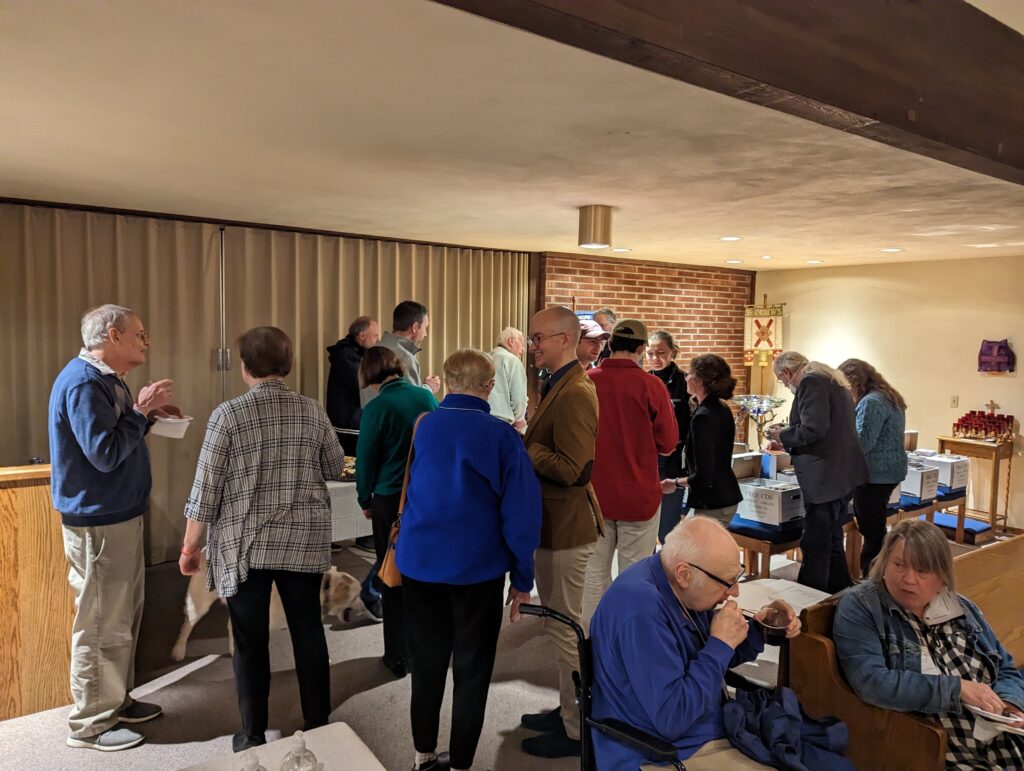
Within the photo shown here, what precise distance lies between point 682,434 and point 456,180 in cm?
209

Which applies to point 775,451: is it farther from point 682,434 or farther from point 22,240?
point 22,240

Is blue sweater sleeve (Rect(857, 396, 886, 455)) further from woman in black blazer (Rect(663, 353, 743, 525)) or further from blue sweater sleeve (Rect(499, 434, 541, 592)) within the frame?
blue sweater sleeve (Rect(499, 434, 541, 592))

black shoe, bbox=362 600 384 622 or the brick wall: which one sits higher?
the brick wall

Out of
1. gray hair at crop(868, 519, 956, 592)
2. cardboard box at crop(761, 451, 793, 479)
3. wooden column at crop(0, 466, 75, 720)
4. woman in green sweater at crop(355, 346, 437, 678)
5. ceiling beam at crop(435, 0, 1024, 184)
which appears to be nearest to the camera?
ceiling beam at crop(435, 0, 1024, 184)

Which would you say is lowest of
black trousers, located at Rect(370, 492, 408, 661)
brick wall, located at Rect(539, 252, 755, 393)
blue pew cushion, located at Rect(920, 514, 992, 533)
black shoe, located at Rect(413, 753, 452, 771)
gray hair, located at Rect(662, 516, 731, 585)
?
blue pew cushion, located at Rect(920, 514, 992, 533)

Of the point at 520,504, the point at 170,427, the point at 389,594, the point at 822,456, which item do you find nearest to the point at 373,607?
the point at 389,594

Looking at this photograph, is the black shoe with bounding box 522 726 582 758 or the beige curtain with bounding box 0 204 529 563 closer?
the black shoe with bounding box 522 726 582 758

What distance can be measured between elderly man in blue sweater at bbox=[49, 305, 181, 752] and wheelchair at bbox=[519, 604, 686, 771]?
61.7 inches

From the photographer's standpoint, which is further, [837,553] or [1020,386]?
[1020,386]

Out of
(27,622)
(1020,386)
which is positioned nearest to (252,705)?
(27,622)

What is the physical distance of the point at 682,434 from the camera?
432 centimetres

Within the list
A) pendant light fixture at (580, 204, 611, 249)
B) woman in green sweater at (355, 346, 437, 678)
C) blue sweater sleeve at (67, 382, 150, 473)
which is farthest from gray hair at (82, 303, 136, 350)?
pendant light fixture at (580, 204, 611, 249)

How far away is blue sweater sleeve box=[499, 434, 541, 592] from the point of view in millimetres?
2145

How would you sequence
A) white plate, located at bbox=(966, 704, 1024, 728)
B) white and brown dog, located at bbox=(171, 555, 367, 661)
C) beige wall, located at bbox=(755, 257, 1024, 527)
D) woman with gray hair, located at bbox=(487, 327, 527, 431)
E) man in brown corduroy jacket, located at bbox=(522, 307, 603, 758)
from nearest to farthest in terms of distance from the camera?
white plate, located at bbox=(966, 704, 1024, 728) → man in brown corduroy jacket, located at bbox=(522, 307, 603, 758) → white and brown dog, located at bbox=(171, 555, 367, 661) → woman with gray hair, located at bbox=(487, 327, 527, 431) → beige wall, located at bbox=(755, 257, 1024, 527)
